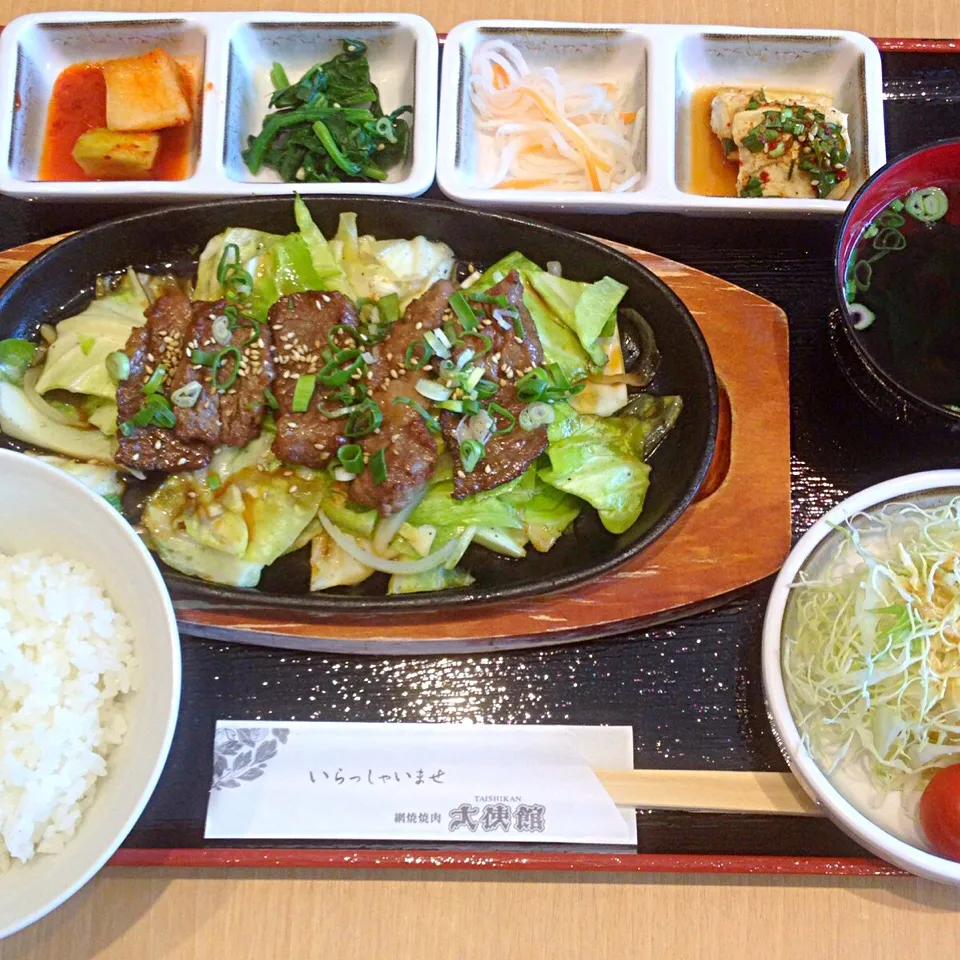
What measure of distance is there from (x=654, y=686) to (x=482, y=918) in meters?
0.72

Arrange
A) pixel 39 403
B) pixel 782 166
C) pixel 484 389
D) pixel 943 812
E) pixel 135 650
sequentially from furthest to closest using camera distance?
pixel 782 166, pixel 39 403, pixel 484 389, pixel 135 650, pixel 943 812

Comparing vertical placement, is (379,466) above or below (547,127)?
below

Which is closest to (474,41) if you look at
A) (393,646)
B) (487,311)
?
(487,311)

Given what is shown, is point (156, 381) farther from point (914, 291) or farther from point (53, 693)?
point (914, 291)

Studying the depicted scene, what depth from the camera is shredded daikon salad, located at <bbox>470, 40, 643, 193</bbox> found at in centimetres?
258

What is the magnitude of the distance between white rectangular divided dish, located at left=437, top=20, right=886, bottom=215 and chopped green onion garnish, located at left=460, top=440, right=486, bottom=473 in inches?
30.4

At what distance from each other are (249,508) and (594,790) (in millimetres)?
1115

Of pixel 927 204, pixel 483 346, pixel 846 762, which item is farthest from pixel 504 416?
pixel 927 204

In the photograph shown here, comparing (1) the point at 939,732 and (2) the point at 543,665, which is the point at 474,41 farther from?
(1) the point at 939,732

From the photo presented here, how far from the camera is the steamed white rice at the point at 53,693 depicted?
6.12 ft

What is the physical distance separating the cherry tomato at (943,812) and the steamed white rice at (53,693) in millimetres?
1882

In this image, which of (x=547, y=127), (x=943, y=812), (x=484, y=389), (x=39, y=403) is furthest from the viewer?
(x=547, y=127)

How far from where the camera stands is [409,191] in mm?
2365

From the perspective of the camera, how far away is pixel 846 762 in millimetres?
2031
